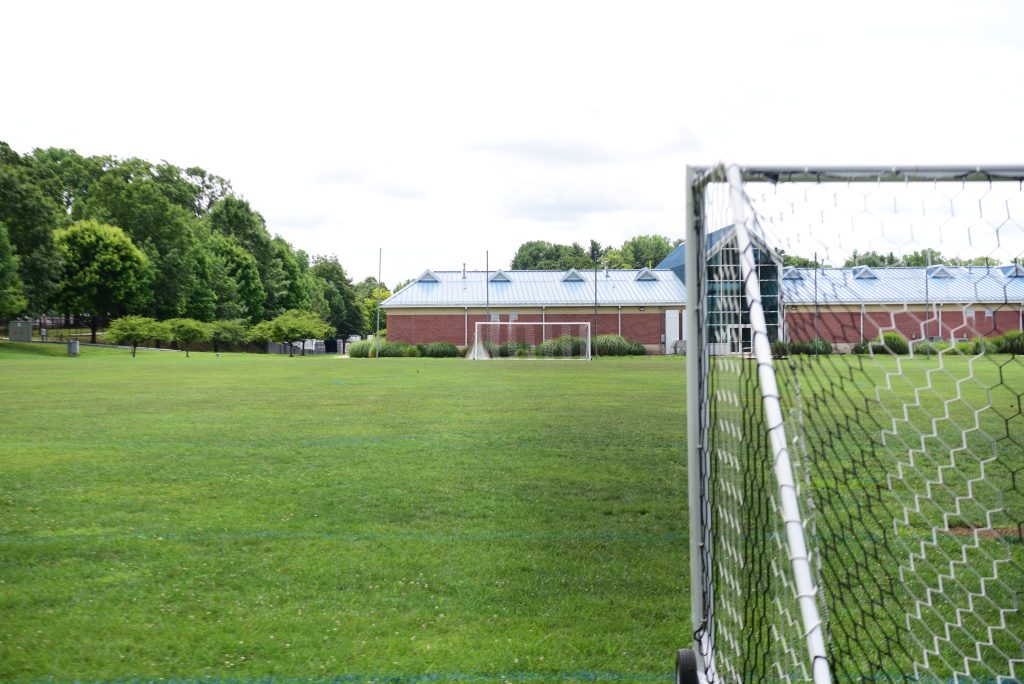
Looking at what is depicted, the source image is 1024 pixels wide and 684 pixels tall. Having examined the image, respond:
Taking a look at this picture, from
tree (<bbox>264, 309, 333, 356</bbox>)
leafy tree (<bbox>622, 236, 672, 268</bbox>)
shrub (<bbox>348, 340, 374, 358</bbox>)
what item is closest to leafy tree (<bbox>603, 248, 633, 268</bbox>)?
leafy tree (<bbox>622, 236, 672, 268</bbox>)

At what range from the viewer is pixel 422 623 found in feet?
13.2

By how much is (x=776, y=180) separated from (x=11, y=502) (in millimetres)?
6295

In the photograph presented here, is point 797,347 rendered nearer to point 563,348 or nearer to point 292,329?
point 563,348

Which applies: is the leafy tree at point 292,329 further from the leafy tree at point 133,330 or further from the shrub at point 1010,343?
the shrub at point 1010,343

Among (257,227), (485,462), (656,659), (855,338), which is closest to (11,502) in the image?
(485,462)

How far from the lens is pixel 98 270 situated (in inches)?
1922

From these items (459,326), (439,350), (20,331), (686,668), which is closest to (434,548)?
(686,668)

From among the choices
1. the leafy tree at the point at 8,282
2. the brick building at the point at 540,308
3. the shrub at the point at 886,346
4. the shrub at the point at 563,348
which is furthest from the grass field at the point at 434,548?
the brick building at the point at 540,308

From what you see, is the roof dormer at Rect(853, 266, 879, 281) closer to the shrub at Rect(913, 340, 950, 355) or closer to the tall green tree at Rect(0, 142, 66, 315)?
the shrub at Rect(913, 340, 950, 355)

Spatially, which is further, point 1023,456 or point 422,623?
point 1023,456

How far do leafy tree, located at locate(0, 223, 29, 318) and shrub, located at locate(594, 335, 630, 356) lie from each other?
27.7 m

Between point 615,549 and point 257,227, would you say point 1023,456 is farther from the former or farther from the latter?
point 257,227

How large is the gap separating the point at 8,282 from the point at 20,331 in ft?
33.7

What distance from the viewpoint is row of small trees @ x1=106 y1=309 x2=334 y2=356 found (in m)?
41.0
